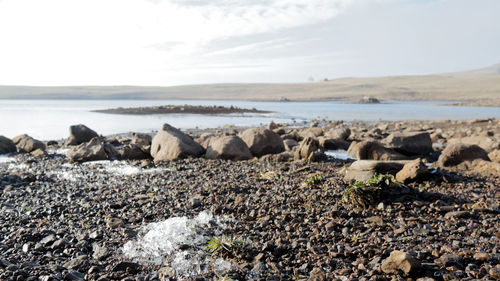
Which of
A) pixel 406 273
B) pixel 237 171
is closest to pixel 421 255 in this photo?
pixel 406 273

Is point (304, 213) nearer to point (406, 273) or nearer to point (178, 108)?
point (406, 273)

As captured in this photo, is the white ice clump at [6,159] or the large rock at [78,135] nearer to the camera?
the white ice clump at [6,159]

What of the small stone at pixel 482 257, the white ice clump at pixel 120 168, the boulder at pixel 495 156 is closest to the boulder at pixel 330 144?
the boulder at pixel 495 156

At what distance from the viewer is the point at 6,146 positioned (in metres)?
16.4

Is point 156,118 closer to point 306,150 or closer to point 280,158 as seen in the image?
point 280,158

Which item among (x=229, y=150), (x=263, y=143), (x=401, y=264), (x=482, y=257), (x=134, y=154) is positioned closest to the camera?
(x=401, y=264)

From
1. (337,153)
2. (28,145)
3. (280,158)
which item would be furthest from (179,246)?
(28,145)

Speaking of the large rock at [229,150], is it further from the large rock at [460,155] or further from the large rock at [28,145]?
the large rock at [28,145]

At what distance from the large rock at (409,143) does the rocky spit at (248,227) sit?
3081 millimetres

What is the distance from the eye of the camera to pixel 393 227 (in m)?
5.61

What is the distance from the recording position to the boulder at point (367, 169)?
26.2ft

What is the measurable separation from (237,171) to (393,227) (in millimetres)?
5293

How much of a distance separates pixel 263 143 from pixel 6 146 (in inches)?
467

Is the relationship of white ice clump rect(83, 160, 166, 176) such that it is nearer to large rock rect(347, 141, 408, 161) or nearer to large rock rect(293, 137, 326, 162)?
large rock rect(293, 137, 326, 162)
